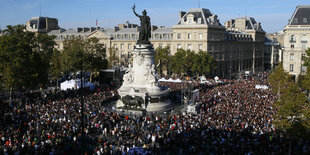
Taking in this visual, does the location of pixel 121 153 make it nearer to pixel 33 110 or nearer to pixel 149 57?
pixel 33 110

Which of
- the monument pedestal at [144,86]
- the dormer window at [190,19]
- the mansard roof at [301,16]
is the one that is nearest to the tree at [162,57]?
the dormer window at [190,19]

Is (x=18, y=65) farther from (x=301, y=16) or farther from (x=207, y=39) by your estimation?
(x=301, y=16)

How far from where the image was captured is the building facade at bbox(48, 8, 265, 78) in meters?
67.3

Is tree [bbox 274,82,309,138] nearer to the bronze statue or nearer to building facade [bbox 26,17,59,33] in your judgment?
the bronze statue

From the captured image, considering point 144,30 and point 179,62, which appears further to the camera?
point 179,62

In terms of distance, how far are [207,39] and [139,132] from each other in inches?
1858

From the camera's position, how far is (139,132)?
2288 centimetres

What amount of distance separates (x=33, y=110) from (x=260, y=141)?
820 inches

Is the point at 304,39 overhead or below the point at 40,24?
below

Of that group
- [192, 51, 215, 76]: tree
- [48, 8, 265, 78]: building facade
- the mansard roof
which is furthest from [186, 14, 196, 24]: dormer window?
the mansard roof

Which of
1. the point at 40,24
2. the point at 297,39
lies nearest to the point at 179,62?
the point at 297,39

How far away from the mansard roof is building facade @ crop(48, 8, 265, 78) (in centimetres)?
1628

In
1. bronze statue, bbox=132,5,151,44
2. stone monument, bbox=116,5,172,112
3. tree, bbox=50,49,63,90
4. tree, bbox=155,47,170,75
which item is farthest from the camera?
tree, bbox=155,47,170,75

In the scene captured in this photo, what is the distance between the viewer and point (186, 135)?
21.2 meters
